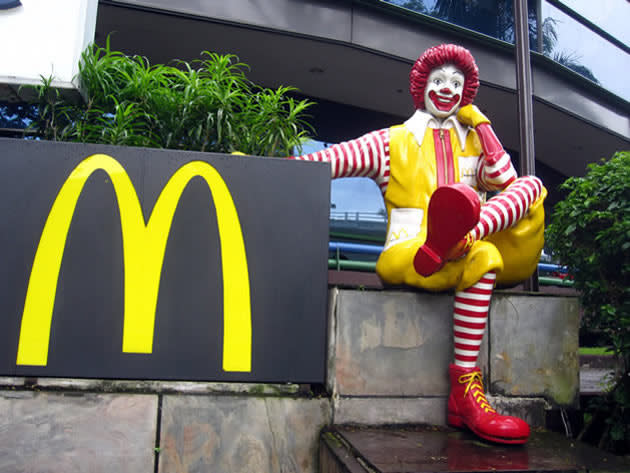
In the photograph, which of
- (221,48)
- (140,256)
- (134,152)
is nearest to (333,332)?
(140,256)

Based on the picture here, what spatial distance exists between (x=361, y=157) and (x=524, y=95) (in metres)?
1.83

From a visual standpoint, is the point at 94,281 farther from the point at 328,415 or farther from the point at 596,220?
the point at 596,220

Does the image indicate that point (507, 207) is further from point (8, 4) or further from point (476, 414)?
point (8, 4)

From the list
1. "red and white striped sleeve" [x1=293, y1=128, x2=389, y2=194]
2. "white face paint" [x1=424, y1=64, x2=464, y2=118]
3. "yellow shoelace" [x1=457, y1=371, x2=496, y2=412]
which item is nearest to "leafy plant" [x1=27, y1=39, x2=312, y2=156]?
"red and white striped sleeve" [x1=293, y1=128, x2=389, y2=194]

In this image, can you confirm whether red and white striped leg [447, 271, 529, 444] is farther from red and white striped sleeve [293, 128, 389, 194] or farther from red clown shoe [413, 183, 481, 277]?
red and white striped sleeve [293, 128, 389, 194]

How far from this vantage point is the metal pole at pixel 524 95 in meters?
3.38

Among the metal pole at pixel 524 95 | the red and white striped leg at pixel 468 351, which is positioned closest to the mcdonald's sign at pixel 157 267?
the red and white striped leg at pixel 468 351

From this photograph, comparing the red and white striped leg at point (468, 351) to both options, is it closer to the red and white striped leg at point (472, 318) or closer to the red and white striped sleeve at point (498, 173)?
the red and white striped leg at point (472, 318)

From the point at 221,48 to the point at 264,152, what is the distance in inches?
184

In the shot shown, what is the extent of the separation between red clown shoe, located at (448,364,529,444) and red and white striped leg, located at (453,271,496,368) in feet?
0.17

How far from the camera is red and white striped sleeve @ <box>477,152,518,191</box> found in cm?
228

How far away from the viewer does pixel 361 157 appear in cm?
238

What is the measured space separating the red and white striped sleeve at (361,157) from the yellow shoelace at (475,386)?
101 centimetres

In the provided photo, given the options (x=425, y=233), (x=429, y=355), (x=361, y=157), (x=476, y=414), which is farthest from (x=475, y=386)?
(x=361, y=157)
